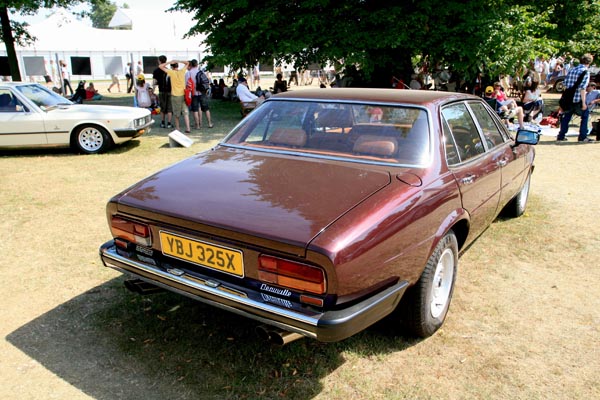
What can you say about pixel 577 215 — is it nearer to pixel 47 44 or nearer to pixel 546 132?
pixel 546 132

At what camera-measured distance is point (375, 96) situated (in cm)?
372

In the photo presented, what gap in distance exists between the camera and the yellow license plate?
252 cm

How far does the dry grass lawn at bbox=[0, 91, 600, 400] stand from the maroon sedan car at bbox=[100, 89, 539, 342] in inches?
14.5

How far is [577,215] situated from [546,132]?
728 centimetres

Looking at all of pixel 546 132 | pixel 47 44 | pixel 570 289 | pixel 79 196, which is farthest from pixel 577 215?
pixel 47 44

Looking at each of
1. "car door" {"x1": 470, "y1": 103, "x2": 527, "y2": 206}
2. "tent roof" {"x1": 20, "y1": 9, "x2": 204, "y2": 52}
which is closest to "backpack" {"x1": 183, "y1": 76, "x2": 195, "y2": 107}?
"car door" {"x1": 470, "y1": 103, "x2": 527, "y2": 206}

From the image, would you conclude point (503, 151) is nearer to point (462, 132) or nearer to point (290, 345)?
point (462, 132)

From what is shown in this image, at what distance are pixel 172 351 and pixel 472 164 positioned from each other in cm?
251

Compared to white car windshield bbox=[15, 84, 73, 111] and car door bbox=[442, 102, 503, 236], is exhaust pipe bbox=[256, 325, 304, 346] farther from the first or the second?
white car windshield bbox=[15, 84, 73, 111]

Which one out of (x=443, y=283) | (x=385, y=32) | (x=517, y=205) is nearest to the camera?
(x=443, y=283)

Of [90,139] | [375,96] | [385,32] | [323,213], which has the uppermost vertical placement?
[385,32]

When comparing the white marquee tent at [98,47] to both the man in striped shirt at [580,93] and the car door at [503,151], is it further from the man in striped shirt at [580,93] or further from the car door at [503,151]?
the car door at [503,151]

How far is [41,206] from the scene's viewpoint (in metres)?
5.98

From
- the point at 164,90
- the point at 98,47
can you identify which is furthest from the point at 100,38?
the point at 164,90
